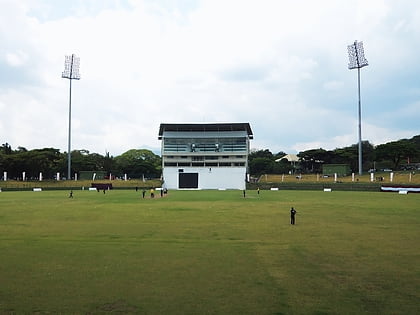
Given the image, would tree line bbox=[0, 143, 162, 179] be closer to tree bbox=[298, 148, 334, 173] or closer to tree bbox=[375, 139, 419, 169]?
tree bbox=[298, 148, 334, 173]

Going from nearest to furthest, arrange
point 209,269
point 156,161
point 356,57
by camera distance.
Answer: point 209,269 < point 356,57 < point 156,161

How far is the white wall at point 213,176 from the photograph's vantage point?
95500 mm

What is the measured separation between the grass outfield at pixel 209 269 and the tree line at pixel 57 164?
84.0 meters

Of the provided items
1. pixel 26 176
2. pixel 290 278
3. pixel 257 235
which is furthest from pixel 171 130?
pixel 290 278

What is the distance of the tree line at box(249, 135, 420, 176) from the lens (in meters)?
105

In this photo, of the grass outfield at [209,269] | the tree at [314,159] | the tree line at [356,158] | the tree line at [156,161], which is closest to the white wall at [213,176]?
the tree line at [156,161]

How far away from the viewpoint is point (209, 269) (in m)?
12.7

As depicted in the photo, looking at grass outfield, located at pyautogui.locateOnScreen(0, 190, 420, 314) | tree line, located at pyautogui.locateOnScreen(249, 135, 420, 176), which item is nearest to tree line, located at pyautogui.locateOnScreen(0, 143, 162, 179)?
tree line, located at pyautogui.locateOnScreen(249, 135, 420, 176)

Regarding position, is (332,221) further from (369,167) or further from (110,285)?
(369,167)

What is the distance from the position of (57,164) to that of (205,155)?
44008 mm

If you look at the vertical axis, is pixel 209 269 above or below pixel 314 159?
below

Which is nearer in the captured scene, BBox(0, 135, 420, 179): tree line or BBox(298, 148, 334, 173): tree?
BBox(0, 135, 420, 179): tree line

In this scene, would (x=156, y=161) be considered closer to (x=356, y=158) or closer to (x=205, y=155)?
(x=205, y=155)

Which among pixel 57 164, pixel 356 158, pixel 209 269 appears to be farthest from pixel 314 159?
pixel 209 269
